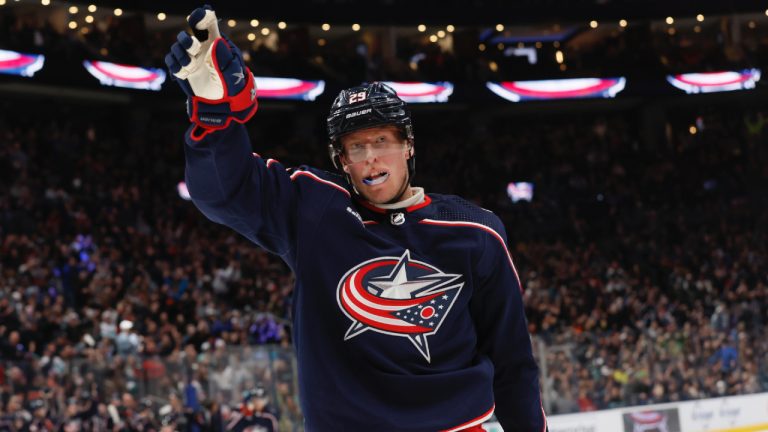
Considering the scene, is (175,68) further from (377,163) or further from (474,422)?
(474,422)

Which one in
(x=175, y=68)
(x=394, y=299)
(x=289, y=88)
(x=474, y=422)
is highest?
(x=289, y=88)

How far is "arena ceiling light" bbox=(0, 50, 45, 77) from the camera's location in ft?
55.3

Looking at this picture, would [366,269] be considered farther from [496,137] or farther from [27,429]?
[496,137]

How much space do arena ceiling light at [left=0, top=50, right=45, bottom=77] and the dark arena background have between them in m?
0.05

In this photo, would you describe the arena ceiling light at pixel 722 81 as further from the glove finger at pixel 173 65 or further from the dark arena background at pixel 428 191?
the glove finger at pixel 173 65

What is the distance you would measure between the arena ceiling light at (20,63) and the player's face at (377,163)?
16.1m

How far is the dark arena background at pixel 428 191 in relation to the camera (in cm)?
938

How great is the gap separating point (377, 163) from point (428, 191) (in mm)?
20015

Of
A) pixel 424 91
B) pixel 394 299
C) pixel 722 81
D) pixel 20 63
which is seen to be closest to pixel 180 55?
pixel 394 299

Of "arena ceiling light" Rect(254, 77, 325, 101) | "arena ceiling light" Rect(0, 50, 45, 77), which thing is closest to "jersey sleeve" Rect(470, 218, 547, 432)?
"arena ceiling light" Rect(0, 50, 45, 77)

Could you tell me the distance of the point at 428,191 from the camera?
22.2 metres

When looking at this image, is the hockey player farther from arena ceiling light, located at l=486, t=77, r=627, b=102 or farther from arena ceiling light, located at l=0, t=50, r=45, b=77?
arena ceiling light, located at l=486, t=77, r=627, b=102

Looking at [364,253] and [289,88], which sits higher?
[289,88]

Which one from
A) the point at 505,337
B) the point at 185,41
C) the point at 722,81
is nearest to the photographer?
the point at 185,41
